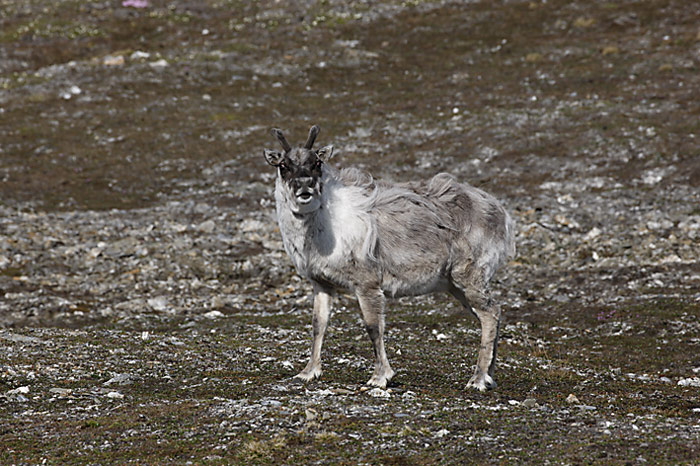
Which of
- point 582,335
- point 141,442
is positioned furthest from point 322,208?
point 582,335

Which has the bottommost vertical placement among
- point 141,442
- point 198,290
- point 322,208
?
point 198,290

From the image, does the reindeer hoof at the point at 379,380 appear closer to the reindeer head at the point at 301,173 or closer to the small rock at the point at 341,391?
the small rock at the point at 341,391

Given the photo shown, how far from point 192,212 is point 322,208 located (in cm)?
1849

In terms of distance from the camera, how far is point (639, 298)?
2025 centimetres

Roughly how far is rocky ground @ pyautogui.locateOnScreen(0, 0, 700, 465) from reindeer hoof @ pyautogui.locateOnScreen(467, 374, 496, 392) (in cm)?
19

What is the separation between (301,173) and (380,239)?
80.0 inches

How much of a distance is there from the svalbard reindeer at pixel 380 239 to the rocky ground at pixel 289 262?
145 centimetres

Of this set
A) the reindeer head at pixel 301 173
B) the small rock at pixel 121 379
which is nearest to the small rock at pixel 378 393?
the reindeer head at pixel 301 173

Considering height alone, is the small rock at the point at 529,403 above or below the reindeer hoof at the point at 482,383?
above

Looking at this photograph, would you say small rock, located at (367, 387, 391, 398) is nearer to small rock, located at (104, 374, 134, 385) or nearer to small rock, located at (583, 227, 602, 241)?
small rock, located at (104, 374, 134, 385)

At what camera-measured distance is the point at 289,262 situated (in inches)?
970

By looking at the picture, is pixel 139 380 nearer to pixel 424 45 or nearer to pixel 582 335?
pixel 582 335

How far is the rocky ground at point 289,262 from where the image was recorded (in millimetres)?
10359

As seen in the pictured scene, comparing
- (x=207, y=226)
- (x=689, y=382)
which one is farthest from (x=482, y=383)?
(x=207, y=226)
